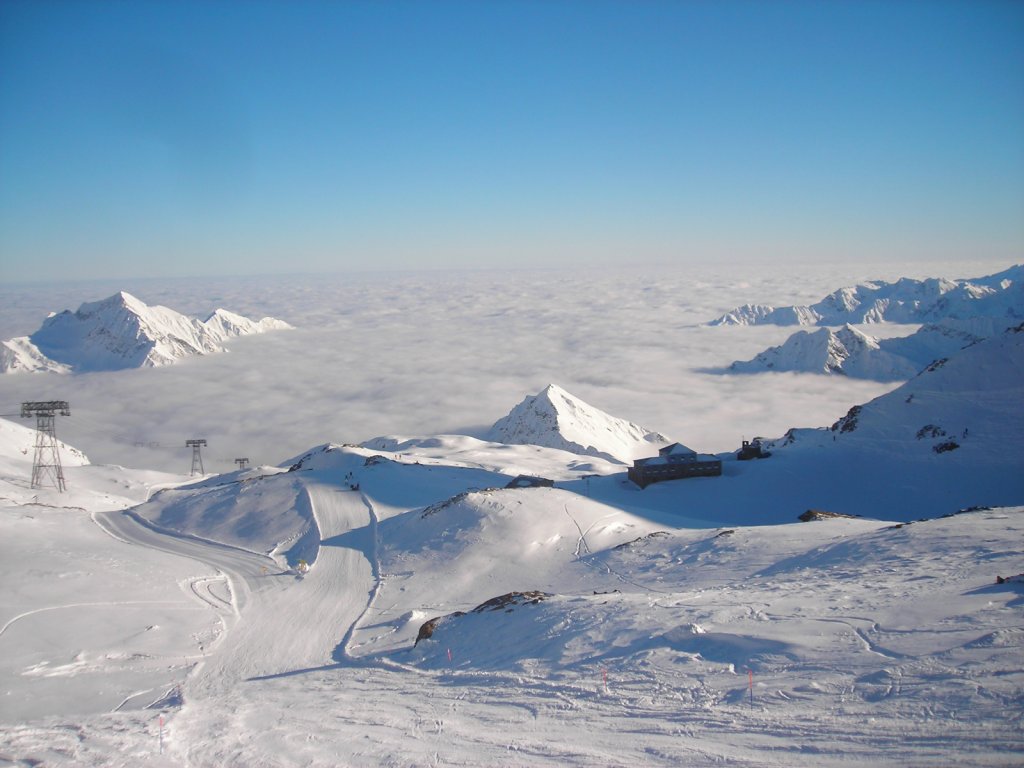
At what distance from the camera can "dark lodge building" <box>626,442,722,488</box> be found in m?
45.0

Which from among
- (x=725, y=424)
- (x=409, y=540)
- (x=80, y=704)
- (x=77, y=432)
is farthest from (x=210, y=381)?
(x=80, y=704)

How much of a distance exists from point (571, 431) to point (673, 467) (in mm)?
49863

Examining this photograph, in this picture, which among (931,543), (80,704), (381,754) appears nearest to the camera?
(381,754)

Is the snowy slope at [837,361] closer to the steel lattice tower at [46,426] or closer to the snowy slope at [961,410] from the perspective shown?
the snowy slope at [961,410]

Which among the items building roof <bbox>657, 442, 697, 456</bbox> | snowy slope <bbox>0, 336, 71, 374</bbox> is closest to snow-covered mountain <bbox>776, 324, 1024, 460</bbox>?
building roof <bbox>657, 442, 697, 456</bbox>

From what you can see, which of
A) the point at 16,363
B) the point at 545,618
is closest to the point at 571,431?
the point at 545,618

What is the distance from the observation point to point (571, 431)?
312 feet

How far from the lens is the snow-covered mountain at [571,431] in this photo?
303 feet

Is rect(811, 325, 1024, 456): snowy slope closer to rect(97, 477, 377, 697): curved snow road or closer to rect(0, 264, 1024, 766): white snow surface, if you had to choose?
rect(0, 264, 1024, 766): white snow surface

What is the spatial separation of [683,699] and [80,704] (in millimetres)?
16625

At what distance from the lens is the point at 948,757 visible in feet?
29.0

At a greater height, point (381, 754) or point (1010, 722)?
point (1010, 722)

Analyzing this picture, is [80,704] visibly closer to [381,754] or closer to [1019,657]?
[381,754]

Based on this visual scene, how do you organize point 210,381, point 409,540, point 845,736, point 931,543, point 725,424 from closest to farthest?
point 845,736, point 931,543, point 409,540, point 725,424, point 210,381
